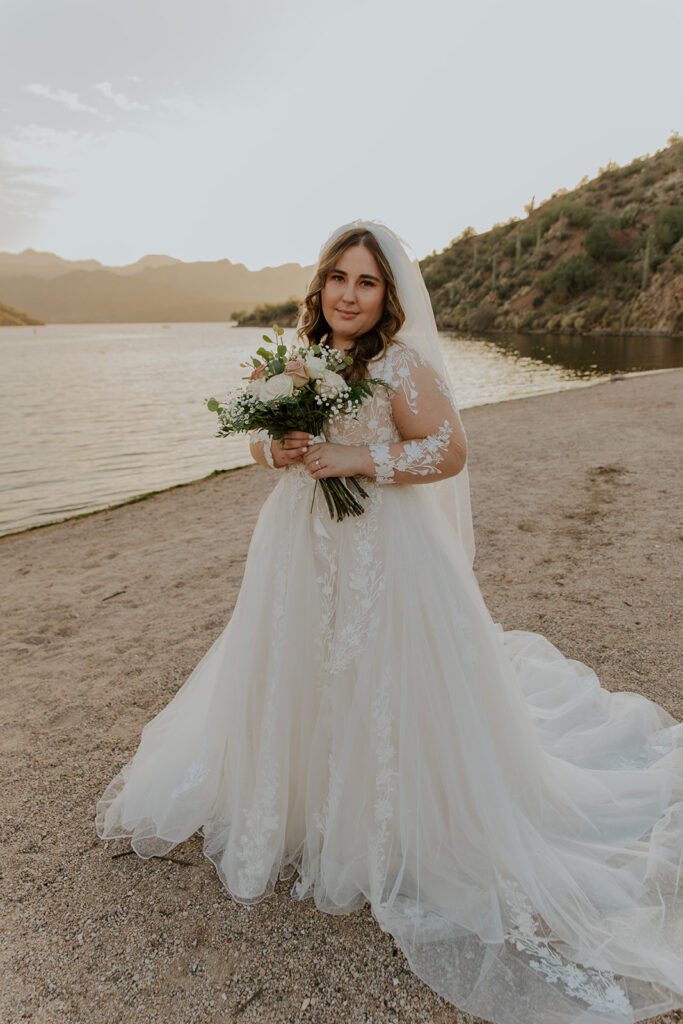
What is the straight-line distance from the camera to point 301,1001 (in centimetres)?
194

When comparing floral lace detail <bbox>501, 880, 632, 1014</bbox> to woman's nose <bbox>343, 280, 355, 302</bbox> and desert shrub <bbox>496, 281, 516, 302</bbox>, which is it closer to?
woman's nose <bbox>343, 280, 355, 302</bbox>

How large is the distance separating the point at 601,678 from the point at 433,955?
2.20m

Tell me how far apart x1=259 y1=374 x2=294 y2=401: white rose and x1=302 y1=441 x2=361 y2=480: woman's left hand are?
25 centimetres

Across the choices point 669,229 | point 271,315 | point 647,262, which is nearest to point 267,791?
point 647,262

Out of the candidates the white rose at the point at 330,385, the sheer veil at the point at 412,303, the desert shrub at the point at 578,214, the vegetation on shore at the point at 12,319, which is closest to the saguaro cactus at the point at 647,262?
the desert shrub at the point at 578,214

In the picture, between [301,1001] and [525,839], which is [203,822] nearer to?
[301,1001]

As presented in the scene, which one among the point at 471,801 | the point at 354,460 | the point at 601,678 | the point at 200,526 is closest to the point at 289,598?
the point at 354,460

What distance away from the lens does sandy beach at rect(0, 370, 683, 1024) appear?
2014 millimetres

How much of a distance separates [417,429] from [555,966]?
1.82 meters

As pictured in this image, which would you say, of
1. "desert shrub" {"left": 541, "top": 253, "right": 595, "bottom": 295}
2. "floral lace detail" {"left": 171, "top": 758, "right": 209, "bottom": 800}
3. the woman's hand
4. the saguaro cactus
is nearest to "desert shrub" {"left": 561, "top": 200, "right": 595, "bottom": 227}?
"desert shrub" {"left": 541, "top": 253, "right": 595, "bottom": 295}

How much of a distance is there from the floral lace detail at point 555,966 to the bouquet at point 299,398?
1473 mm

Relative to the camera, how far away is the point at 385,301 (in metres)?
2.35

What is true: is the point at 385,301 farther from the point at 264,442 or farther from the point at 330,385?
the point at 264,442

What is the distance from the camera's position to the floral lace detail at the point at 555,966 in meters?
1.85
